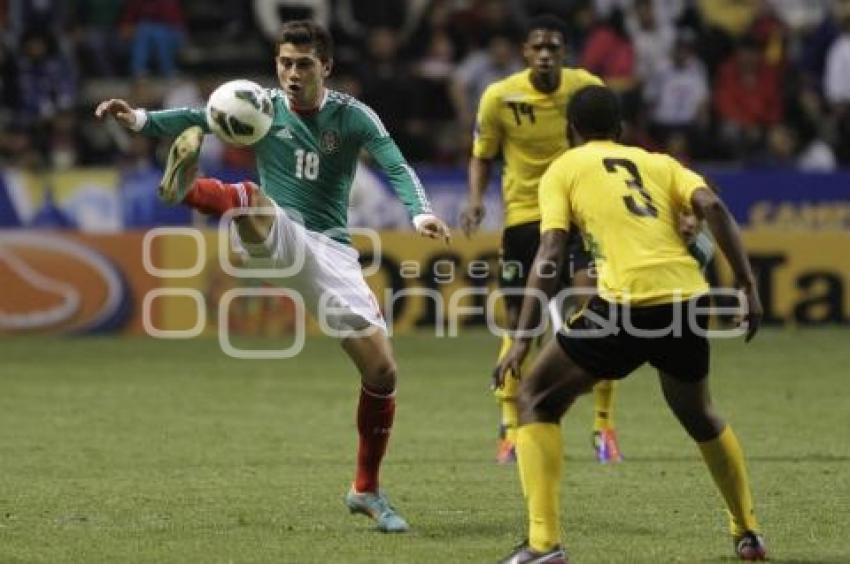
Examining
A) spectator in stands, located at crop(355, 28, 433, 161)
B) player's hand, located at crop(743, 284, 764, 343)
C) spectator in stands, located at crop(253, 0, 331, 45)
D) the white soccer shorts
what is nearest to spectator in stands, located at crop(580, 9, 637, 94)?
spectator in stands, located at crop(355, 28, 433, 161)

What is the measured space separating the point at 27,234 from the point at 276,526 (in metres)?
11.5

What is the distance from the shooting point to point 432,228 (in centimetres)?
926

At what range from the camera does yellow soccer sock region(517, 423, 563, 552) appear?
8031mm

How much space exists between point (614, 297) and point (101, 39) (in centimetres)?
1748

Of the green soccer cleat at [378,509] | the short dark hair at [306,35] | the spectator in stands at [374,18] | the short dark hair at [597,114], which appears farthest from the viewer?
the spectator in stands at [374,18]

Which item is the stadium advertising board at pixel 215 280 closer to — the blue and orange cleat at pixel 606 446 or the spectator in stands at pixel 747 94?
the spectator in stands at pixel 747 94

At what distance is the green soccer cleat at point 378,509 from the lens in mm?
9446

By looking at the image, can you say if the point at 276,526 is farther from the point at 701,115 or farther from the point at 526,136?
the point at 701,115

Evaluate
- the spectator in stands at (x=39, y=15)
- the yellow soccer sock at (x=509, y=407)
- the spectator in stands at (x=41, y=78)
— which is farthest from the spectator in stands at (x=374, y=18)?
the yellow soccer sock at (x=509, y=407)

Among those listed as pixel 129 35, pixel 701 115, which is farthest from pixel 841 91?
pixel 129 35

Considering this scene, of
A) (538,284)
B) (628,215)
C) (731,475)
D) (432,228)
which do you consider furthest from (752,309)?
(432,228)

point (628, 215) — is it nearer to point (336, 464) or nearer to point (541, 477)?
point (541, 477)

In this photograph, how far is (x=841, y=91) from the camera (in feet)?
80.1

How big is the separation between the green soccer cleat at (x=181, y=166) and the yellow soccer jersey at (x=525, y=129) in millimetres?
3856
